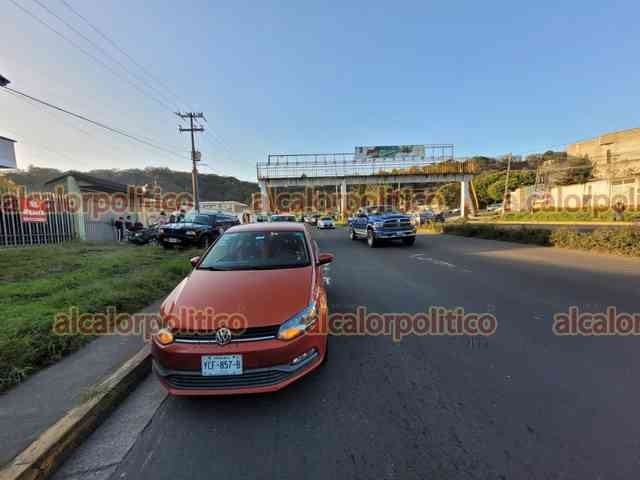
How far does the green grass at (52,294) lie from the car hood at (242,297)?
1.74 meters

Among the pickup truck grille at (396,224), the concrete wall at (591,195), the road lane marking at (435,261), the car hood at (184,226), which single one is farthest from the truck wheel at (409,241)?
the concrete wall at (591,195)

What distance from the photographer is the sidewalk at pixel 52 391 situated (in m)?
2.31

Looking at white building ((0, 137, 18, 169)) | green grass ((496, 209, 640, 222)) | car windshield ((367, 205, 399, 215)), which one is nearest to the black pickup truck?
white building ((0, 137, 18, 169))

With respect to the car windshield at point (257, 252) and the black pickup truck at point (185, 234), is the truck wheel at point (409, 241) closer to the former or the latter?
the black pickup truck at point (185, 234)

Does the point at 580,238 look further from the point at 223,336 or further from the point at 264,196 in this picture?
the point at 264,196

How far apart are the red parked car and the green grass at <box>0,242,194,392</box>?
180 centimetres

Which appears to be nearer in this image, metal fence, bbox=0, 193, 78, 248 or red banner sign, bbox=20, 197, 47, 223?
metal fence, bbox=0, 193, 78, 248

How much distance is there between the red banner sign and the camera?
1346 cm

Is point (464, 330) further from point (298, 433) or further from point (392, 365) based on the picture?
point (298, 433)

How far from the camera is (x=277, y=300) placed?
2895mm

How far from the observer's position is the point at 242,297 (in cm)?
295

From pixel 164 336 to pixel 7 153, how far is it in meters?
13.0

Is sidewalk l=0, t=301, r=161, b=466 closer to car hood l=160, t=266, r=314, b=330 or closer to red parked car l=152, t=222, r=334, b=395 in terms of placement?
red parked car l=152, t=222, r=334, b=395

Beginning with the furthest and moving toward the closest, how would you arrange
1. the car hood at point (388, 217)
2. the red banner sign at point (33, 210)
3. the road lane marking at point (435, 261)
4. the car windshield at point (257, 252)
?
the car hood at point (388, 217) < the red banner sign at point (33, 210) < the road lane marking at point (435, 261) < the car windshield at point (257, 252)
